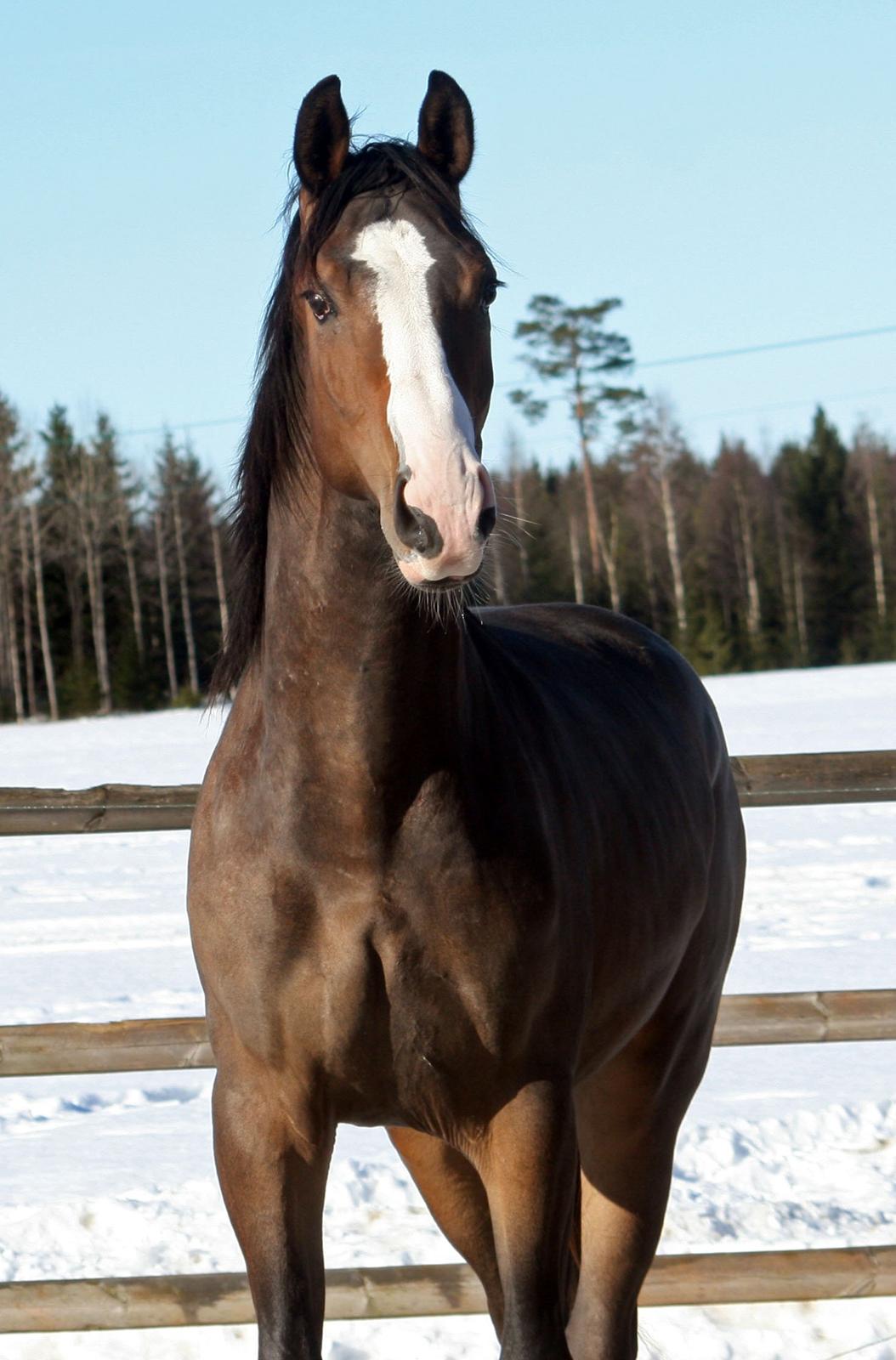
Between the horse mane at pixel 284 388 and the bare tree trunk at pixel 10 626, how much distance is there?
41645mm

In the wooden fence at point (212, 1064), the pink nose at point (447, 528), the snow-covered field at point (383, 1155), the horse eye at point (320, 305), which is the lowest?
the snow-covered field at point (383, 1155)

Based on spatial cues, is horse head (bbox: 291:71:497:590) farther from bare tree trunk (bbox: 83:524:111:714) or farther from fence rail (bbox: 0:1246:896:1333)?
bare tree trunk (bbox: 83:524:111:714)

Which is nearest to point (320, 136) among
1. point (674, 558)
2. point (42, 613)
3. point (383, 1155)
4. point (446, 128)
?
point (446, 128)

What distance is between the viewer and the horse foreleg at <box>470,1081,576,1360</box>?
6.79 ft

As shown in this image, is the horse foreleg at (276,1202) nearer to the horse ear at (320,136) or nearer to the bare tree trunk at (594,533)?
the horse ear at (320,136)

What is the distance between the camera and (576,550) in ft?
154

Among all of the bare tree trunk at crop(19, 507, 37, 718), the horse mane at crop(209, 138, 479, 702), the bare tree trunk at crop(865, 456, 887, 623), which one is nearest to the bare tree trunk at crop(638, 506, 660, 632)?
the bare tree trunk at crop(865, 456, 887, 623)

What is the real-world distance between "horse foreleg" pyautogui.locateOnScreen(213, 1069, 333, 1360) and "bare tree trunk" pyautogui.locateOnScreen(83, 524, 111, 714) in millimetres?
39128

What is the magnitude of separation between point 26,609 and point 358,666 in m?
43.6

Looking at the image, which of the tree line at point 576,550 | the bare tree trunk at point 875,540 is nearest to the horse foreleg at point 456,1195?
the tree line at point 576,550

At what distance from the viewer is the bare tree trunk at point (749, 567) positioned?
48188 millimetres

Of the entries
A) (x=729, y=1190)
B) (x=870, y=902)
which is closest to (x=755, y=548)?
(x=870, y=902)

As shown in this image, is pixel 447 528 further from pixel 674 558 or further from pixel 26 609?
pixel 26 609

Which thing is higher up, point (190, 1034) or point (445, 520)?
point (445, 520)
